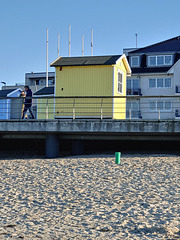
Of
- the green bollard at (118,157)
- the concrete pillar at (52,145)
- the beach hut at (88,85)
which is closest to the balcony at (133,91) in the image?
the beach hut at (88,85)

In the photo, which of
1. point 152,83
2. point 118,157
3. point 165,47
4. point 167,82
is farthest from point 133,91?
point 118,157

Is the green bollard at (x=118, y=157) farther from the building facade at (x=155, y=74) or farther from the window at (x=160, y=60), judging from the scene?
the window at (x=160, y=60)

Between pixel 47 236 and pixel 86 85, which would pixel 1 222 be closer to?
pixel 47 236

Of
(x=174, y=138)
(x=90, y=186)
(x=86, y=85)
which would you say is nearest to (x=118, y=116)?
(x=86, y=85)

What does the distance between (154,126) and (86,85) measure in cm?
485

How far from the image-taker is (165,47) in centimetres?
4300

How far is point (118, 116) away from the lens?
19703 millimetres

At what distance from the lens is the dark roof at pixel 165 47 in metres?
42.6

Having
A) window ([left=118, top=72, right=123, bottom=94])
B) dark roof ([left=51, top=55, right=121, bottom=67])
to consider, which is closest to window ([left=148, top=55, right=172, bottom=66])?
window ([left=118, top=72, right=123, bottom=94])

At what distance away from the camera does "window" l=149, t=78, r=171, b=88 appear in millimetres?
39906

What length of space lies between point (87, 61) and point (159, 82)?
21608 mm

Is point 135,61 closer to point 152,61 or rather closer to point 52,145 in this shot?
point 152,61

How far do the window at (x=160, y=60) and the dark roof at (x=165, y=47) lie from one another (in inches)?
47.5

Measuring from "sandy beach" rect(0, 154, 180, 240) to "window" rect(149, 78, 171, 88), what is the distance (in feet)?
88.8
